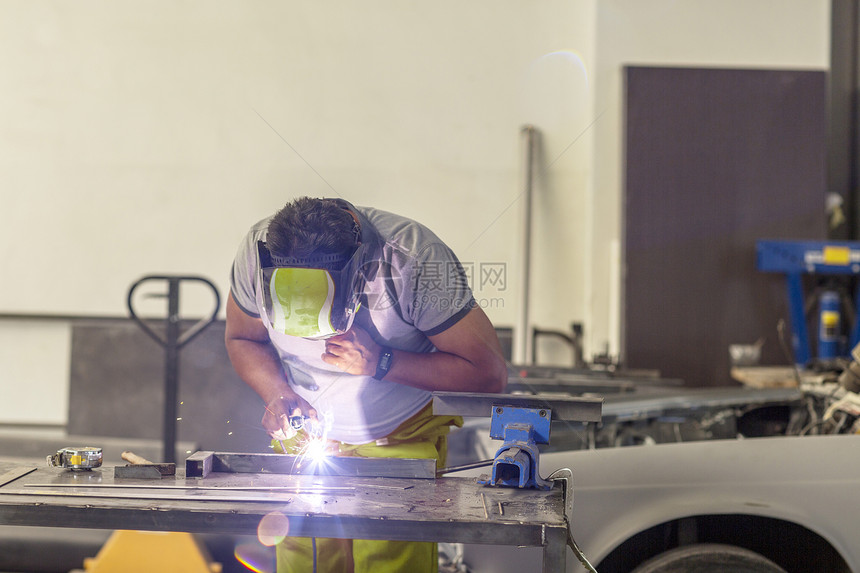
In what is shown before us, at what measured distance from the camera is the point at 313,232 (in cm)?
141

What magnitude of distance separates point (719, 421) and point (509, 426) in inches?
51.4

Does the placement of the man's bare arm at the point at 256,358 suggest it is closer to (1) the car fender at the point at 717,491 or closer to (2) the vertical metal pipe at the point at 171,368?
(1) the car fender at the point at 717,491

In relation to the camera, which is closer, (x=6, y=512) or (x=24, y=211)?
(x=6, y=512)

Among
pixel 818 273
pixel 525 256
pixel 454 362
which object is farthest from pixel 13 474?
pixel 818 273

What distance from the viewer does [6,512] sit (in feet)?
3.84

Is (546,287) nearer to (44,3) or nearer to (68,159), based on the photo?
(68,159)

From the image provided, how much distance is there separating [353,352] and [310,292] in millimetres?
180

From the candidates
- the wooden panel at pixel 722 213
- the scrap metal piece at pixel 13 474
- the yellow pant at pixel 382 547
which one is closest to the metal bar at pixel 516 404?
the yellow pant at pixel 382 547

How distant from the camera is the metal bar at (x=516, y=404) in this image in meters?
1.36

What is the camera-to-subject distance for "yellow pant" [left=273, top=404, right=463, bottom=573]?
1527 millimetres

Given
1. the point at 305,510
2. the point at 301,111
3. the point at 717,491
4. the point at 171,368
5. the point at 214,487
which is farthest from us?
the point at 301,111

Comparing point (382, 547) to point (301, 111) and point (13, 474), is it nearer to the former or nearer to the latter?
point (13, 474)

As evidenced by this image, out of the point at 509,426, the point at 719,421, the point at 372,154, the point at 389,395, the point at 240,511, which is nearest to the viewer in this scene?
the point at 240,511

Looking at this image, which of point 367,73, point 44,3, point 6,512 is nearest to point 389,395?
point 6,512
